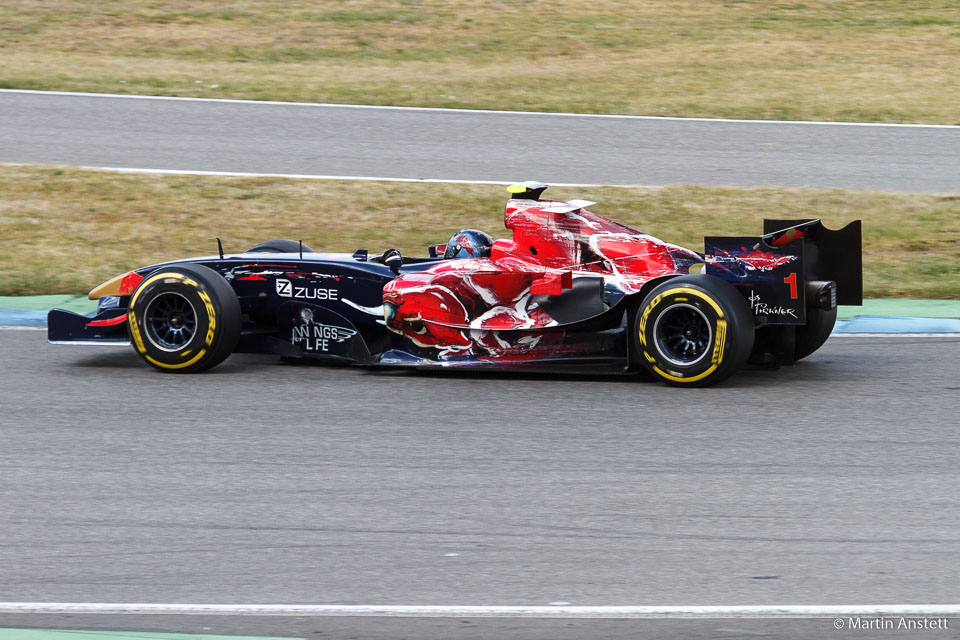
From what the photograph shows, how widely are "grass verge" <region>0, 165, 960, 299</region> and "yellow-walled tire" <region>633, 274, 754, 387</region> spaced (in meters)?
4.19

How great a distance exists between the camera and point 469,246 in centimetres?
816

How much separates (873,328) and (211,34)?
48.3 feet

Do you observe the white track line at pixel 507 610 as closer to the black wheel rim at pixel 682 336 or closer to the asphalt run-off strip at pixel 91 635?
the asphalt run-off strip at pixel 91 635

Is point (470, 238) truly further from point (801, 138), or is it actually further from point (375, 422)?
point (801, 138)

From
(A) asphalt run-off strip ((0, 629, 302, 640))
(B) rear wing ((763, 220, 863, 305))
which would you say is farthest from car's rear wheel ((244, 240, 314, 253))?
(A) asphalt run-off strip ((0, 629, 302, 640))

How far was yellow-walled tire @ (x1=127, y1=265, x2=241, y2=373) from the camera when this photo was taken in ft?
26.0

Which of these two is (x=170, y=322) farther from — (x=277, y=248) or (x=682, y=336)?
(x=682, y=336)

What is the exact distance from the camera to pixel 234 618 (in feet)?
14.5

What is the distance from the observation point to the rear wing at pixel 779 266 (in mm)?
7363

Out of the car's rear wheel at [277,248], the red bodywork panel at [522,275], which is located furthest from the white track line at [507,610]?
the car's rear wheel at [277,248]

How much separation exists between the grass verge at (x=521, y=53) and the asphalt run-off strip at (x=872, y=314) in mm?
7867

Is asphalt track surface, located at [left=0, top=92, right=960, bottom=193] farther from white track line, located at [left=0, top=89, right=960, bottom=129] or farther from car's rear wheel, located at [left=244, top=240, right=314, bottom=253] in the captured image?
car's rear wheel, located at [left=244, top=240, right=314, bottom=253]

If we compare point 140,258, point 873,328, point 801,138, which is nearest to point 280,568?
point 873,328

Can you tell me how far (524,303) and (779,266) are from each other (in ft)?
4.79
